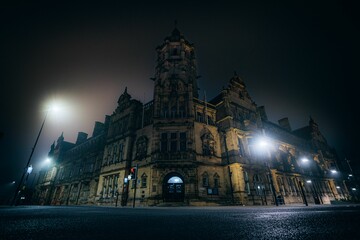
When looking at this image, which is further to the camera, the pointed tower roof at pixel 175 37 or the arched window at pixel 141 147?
the pointed tower roof at pixel 175 37

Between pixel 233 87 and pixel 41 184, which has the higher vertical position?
pixel 233 87

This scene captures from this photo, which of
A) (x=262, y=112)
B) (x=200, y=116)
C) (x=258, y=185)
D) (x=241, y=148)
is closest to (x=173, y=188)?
(x=200, y=116)

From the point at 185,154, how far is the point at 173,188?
13.5 feet

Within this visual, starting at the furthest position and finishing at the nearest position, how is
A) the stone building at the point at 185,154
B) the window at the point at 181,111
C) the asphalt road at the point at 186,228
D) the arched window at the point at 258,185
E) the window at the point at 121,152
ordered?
the window at the point at 121,152, the window at the point at 181,111, the arched window at the point at 258,185, the stone building at the point at 185,154, the asphalt road at the point at 186,228

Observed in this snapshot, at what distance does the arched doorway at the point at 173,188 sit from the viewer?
1852 centimetres

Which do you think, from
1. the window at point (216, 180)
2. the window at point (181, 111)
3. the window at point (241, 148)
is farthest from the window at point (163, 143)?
the window at point (241, 148)

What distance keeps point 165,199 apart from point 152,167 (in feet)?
12.5

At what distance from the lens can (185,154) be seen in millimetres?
20000

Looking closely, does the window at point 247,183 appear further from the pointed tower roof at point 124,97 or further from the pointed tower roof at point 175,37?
the pointed tower roof at point 175,37

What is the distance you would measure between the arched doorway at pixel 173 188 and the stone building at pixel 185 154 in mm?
108

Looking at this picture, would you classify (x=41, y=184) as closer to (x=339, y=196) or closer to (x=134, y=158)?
(x=134, y=158)

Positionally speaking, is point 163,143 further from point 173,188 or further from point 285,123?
point 285,123

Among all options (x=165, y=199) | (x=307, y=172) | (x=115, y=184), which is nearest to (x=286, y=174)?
(x=307, y=172)

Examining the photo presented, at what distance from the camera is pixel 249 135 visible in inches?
989
